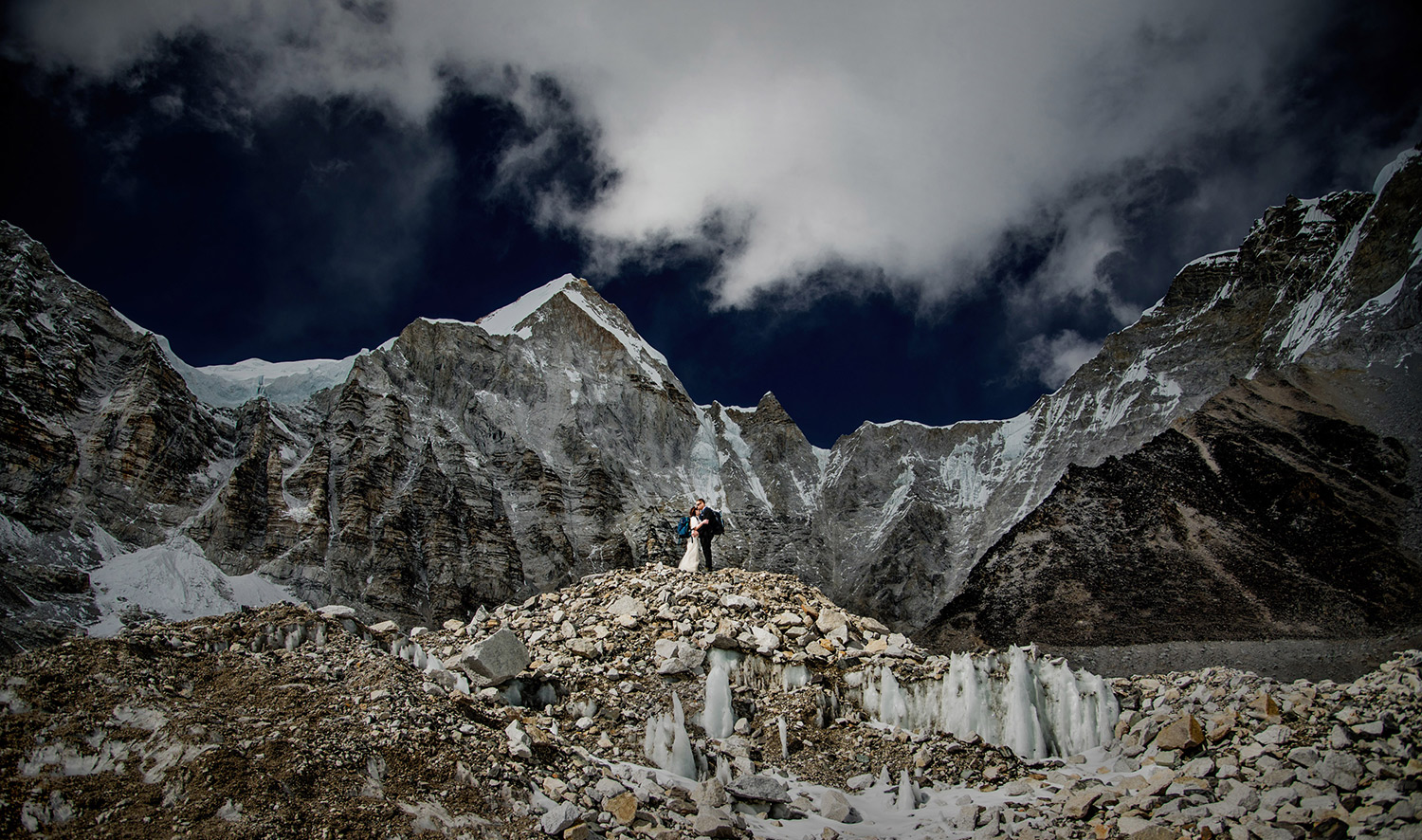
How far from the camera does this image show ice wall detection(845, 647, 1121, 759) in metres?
13.2

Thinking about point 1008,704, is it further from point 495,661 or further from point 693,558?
point 495,661

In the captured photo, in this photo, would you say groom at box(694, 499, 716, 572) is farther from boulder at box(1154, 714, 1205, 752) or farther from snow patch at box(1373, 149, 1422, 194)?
snow patch at box(1373, 149, 1422, 194)

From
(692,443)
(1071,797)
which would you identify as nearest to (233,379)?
Result: (692,443)

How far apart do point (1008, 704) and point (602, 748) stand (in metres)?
7.98

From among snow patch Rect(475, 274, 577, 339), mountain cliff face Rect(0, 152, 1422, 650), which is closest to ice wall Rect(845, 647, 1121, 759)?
mountain cliff face Rect(0, 152, 1422, 650)

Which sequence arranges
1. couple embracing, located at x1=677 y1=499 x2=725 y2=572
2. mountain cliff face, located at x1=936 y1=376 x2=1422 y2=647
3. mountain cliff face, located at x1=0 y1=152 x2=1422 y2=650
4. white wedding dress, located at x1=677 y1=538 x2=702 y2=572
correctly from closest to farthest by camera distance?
white wedding dress, located at x1=677 y1=538 x2=702 y2=572 < couple embracing, located at x1=677 y1=499 x2=725 y2=572 < mountain cliff face, located at x1=936 y1=376 x2=1422 y2=647 < mountain cliff face, located at x1=0 y1=152 x2=1422 y2=650

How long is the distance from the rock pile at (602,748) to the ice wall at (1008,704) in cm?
45

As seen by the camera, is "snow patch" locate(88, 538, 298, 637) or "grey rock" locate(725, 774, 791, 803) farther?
"snow patch" locate(88, 538, 298, 637)

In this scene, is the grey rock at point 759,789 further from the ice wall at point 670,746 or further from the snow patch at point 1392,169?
the snow patch at point 1392,169

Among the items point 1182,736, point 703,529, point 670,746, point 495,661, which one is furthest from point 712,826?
point 703,529

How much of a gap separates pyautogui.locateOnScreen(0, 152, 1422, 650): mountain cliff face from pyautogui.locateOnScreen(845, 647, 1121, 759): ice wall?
42.7 metres

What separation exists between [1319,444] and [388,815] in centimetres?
7875

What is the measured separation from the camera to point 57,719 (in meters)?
7.52

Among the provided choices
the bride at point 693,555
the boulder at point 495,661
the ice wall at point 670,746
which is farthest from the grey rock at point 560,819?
the bride at point 693,555
